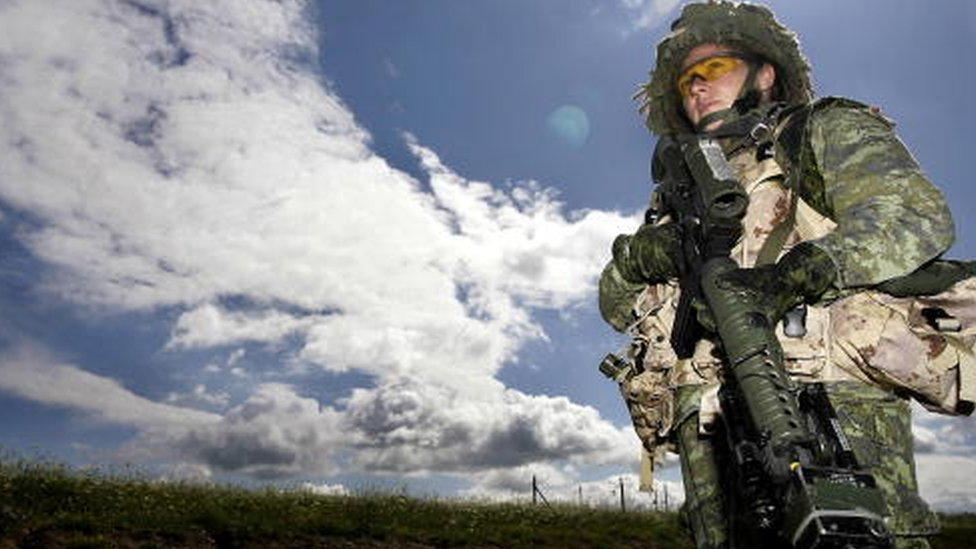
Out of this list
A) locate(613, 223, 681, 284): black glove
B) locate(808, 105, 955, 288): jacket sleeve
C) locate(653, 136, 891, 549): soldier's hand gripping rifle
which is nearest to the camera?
locate(653, 136, 891, 549): soldier's hand gripping rifle

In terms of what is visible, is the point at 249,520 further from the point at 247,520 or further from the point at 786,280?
the point at 786,280

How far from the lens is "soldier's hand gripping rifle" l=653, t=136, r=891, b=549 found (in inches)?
81.0

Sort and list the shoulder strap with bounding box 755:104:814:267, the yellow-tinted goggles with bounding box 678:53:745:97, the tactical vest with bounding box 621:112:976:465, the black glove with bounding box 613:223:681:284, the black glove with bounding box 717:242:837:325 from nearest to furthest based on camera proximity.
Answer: the black glove with bounding box 717:242:837:325 < the tactical vest with bounding box 621:112:976:465 < the shoulder strap with bounding box 755:104:814:267 < the black glove with bounding box 613:223:681:284 < the yellow-tinted goggles with bounding box 678:53:745:97

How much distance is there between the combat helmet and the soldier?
24 mm

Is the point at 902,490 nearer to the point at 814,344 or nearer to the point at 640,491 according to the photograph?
the point at 814,344

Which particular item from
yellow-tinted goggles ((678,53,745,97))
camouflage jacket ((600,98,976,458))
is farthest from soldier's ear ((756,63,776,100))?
camouflage jacket ((600,98,976,458))

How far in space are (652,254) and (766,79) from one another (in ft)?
4.89

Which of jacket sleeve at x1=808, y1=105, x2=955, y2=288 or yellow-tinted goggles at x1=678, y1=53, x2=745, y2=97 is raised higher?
yellow-tinted goggles at x1=678, y1=53, x2=745, y2=97

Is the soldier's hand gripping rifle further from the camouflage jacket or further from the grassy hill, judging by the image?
the grassy hill

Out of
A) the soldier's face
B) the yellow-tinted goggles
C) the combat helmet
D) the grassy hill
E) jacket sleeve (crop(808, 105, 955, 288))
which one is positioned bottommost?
the grassy hill

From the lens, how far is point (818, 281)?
109 inches

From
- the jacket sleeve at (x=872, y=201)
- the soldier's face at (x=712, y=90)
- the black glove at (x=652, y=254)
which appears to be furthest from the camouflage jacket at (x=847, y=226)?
the soldier's face at (x=712, y=90)

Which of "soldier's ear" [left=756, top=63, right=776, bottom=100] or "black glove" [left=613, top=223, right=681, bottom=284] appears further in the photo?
"soldier's ear" [left=756, top=63, right=776, bottom=100]

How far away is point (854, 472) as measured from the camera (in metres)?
2.16
